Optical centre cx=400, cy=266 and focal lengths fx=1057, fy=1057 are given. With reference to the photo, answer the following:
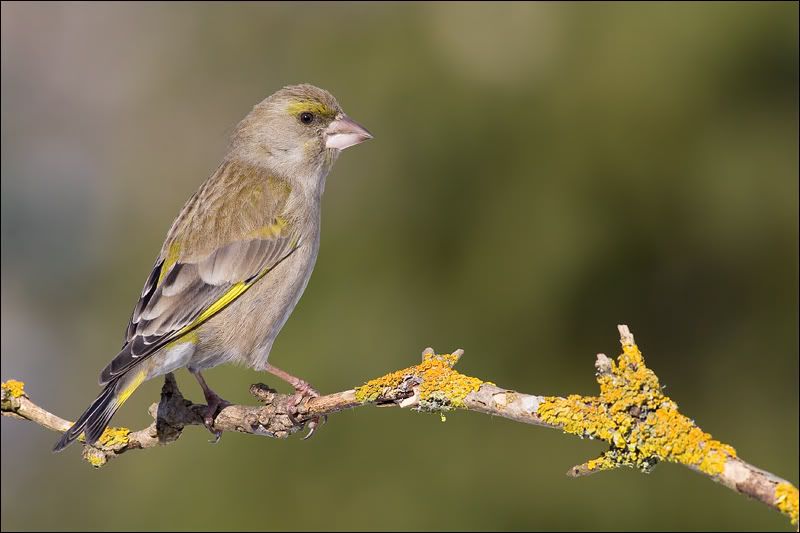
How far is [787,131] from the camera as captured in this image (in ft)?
32.2

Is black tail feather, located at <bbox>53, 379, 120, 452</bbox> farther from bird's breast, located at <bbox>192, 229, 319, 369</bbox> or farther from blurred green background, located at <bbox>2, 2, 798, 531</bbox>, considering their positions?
blurred green background, located at <bbox>2, 2, 798, 531</bbox>

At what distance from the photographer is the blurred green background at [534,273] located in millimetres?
8930

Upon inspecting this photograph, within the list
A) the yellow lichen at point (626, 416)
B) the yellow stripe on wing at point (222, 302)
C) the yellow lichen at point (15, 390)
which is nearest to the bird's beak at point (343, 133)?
the yellow stripe on wing at point (222, 302)

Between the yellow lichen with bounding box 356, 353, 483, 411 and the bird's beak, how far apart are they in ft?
7.39

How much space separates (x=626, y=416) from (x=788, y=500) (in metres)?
0.89

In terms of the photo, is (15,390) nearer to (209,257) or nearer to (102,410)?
(102,410)

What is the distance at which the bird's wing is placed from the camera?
5.52 meters

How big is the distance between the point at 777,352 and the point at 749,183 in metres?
1.56

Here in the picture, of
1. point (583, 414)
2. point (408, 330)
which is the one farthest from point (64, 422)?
point (408, 330)

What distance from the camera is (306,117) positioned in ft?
21.6

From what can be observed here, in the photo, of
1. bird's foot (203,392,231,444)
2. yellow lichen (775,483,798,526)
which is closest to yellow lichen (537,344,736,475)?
yellow lichen (775,483,798,526)

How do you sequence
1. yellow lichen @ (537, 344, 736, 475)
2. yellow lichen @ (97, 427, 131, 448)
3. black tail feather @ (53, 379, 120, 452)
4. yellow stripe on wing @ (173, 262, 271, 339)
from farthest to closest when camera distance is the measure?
yellow stripe on wing @ (173, 262, 271, 339), yellow lichen @ (97, 427, 131, 448), black tail feather @ (53, 379, 120, 452), yellow lichen @ (537, 344, 736, 475)

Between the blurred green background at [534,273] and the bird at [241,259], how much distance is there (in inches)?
114

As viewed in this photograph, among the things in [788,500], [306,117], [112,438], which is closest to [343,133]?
[306,117]
